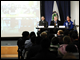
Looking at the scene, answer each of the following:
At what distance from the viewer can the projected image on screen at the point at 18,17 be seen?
8.45 meters

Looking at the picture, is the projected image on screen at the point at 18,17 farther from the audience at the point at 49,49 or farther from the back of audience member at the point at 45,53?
the back of audience member at the point at 45,53

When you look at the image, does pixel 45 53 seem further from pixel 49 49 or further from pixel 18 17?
pixel 18 17

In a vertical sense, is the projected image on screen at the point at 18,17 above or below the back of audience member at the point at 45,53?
above

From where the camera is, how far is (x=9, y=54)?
16.7 feet

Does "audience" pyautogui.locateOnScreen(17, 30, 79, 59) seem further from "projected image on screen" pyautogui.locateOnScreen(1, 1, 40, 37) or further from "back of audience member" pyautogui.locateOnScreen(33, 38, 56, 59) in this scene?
"projected image on screen" pyautogui.locateOnScreen(1, 1, 40, 37)

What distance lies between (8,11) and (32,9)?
1325mm

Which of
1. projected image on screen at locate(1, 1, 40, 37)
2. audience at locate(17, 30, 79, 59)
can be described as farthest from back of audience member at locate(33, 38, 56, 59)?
projected image on screen at locate(1, 1, 40, 37)

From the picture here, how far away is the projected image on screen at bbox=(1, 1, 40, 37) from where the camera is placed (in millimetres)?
8450

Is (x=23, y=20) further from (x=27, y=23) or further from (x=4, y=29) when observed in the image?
(x=4, y=29)

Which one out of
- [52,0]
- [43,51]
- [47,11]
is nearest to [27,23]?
[47,11]

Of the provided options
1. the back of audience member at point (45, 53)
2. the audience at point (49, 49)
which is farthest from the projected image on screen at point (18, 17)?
the back of audience member at point (45, 53)

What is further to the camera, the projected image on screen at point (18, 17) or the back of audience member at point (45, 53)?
the projected image on screen at point (18, 17)

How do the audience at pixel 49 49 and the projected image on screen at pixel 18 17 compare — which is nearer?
the audience at pixel 49 49

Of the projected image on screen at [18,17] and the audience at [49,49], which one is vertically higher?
the projected image on screen at [18,17]
